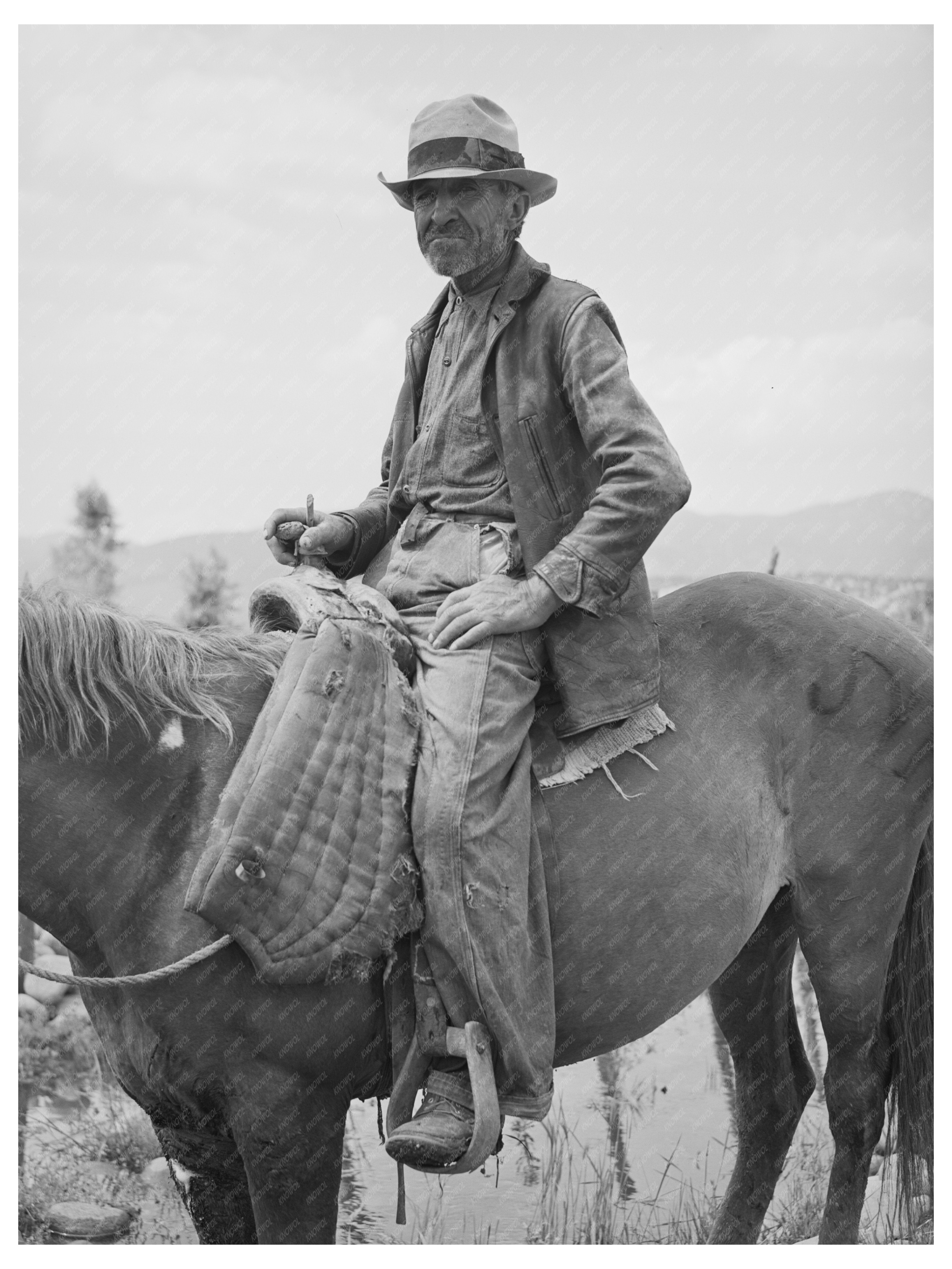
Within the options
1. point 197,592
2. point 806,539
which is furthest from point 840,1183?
point 806,539

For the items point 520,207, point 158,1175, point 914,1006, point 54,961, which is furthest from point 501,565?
point 54,961

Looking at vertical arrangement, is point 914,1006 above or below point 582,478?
below

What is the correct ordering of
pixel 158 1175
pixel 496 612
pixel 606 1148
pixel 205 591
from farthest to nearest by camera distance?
pixel 205 591
pixel 606 1148
pixel 158 1175
pixel 496 612

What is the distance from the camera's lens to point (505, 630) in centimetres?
281

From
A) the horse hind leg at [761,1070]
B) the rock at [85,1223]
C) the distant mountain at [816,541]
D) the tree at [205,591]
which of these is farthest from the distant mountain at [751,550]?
the horse hind leg at [761,1070]

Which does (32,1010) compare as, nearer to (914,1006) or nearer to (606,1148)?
(606,1148)

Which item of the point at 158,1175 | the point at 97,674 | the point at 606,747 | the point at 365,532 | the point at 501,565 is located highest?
the point at 365,532

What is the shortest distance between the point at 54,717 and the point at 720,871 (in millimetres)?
1609

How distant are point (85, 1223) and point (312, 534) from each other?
2679 millimetres

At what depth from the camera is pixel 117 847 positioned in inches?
101

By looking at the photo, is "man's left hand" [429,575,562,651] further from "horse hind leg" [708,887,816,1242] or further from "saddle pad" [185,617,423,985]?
"horse hind leg" [708,887,816,1242]

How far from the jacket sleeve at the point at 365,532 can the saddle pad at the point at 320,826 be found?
57 centimetres

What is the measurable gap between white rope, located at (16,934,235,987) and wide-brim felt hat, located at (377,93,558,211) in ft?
5.90

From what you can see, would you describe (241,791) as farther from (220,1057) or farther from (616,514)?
(616,514)
